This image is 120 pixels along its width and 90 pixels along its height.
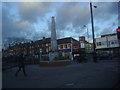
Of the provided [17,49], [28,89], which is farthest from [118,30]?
[17,49]

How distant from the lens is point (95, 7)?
22.0m

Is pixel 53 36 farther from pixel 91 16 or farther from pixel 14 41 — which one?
pixel 14 41

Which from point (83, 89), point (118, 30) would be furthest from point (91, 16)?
point (83, 89)

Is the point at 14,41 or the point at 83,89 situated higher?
the point at 14,41

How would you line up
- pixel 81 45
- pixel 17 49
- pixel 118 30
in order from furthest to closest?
pixel 81 45
pixel 17 49
pixel 118 30

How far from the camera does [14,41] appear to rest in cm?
3703

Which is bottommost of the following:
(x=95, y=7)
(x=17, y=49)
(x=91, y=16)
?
(x=17, y=49)

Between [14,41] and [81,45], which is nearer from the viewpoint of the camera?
[14,41]

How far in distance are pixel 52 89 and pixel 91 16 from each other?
1848cm

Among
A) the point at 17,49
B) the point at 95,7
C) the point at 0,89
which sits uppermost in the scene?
the point at 95,7

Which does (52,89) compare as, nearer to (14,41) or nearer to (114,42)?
(14,41)

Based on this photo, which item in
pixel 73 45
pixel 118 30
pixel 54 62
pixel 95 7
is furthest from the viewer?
pixel 73 45

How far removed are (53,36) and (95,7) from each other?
30.1 ft

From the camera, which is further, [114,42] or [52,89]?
[114,42]
